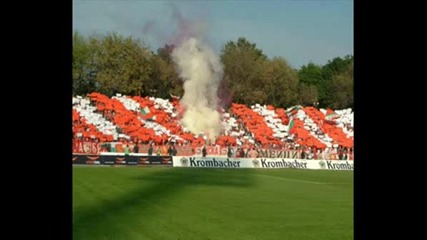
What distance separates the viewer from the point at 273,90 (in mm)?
37156

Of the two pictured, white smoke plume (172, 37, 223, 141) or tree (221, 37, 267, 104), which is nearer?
white smoke plume (172, 37, 223, 141)

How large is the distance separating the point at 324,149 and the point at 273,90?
7799 millimetres

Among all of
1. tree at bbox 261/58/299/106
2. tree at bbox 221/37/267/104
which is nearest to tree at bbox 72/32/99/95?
tree at bbox 221/37/267/104

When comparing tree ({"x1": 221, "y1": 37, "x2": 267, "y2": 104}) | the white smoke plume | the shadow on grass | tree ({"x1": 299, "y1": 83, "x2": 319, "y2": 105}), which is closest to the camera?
the shadow on grass

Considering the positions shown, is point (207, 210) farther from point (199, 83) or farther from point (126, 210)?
point (199, 83)

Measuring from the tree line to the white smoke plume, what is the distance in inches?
22.1

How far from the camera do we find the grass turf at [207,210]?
7.68 metres

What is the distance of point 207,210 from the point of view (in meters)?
9.80

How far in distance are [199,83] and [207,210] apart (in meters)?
25.7

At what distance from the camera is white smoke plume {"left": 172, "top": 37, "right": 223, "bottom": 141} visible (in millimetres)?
32719

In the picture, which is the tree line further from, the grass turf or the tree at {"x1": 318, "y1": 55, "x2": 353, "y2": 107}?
the grass turf

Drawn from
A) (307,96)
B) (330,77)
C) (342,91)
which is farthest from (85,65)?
(330,77)

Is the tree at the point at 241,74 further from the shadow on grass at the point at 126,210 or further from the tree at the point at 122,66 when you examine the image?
the shadow on grass at the point at 126,210
